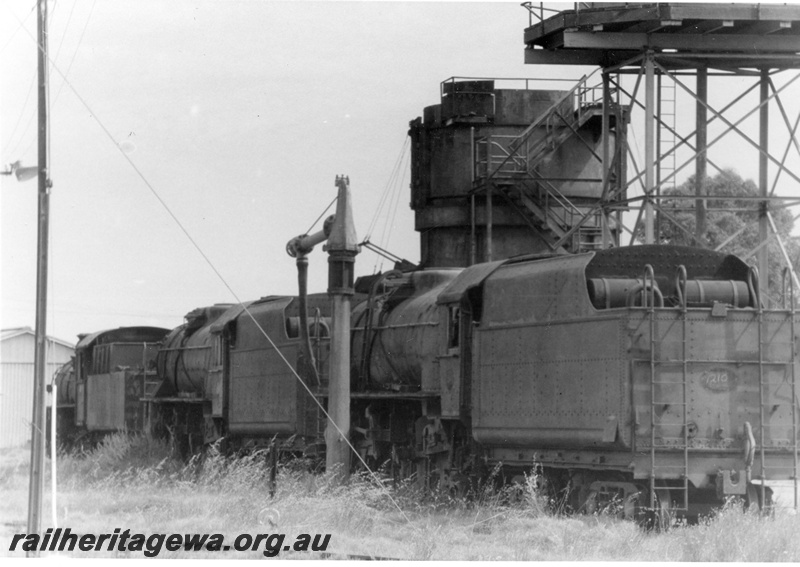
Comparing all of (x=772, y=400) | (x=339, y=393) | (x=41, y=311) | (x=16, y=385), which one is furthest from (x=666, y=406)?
(x=16, y=385)

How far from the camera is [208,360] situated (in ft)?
86.8

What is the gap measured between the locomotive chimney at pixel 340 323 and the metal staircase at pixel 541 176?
12.9 m

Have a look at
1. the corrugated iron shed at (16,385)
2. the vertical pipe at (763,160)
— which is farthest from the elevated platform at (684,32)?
the corrugated iron shed at (16,385)

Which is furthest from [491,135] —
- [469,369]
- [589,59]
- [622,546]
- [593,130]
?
[622,546]

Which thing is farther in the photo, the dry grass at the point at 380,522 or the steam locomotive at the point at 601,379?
the steam locomotive at the point at 601,379

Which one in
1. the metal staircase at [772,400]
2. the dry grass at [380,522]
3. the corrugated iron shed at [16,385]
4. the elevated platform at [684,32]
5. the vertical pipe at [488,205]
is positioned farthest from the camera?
the corrugated iron shed at [16,385]

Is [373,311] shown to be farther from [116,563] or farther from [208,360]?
[116,563]

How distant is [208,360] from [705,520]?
14.3 meters

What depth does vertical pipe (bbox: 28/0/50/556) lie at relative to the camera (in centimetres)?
1377

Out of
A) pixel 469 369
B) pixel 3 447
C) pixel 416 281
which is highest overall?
pixel 416 281

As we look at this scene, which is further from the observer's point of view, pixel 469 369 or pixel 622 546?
pixel 469 369

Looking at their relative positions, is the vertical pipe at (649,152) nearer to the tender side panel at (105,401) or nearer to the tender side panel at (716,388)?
the tender side panel at (716,388)

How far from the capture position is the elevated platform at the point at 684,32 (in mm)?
22281

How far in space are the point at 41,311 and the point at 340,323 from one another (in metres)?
5.89
